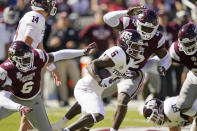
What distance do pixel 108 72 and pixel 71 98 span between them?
5.68 m

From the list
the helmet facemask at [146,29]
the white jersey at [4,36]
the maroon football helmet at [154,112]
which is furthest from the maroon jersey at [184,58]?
the white jersey at [4,36]

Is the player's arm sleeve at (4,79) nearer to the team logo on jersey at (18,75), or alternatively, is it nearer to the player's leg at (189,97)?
the team logo on jersey at (18,75)

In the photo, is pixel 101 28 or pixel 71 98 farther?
pixel 71 98

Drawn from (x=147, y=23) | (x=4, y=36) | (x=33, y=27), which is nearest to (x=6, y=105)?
(x=33, y=27)

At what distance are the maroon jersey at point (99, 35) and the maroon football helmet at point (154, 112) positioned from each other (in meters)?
5.19

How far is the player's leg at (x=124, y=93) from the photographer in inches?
293

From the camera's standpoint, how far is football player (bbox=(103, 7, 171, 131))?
7641 millimetres

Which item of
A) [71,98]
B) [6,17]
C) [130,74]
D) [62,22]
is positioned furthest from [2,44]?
[130,74]

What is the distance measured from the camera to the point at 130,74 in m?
7.63

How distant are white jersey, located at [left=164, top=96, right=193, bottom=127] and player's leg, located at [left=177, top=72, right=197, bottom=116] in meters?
0.06

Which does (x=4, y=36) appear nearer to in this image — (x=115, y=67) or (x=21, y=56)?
(x=115, y=67)

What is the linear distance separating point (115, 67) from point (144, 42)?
107 centimetres

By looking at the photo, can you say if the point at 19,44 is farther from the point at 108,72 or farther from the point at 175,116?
the point at 175,116

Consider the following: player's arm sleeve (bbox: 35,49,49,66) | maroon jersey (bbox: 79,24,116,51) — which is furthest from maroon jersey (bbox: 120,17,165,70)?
maroon jersey (bbox: 79,24,116,51)
